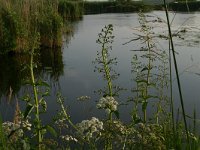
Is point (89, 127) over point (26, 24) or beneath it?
over

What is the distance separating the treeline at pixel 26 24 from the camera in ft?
35.6

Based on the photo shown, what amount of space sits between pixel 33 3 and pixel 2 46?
79.2 inches

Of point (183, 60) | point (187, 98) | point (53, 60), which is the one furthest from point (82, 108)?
point (53, 60)

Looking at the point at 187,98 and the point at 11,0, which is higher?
the point at 11,0

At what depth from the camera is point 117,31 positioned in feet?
55.3

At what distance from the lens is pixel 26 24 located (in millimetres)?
11438

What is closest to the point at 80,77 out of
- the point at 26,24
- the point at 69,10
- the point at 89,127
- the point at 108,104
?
the point at 26,24

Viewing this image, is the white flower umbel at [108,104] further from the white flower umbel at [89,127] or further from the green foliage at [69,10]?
the green foliage at [69,10]

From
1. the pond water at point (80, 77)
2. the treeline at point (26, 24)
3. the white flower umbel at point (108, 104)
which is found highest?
the white flower umbel at point (108, 104)

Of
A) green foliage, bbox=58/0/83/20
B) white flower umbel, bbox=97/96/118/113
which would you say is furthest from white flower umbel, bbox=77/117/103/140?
green foliage, bbox=58/0/83/20

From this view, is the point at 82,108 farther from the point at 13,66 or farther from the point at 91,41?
the point at 91,41

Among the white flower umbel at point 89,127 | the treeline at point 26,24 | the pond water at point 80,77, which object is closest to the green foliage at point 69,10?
the treeline at point 26,24

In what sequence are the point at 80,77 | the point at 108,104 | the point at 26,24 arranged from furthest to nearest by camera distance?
1. the point at 26,24
2. the point at 80,77
3. the point at 108,104

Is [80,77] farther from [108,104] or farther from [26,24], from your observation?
[108,104]
